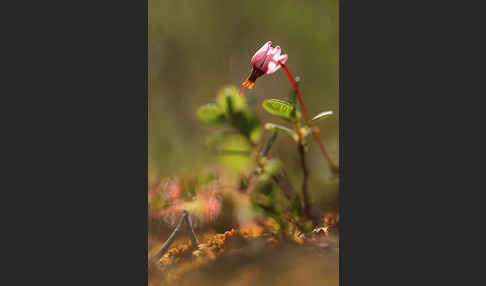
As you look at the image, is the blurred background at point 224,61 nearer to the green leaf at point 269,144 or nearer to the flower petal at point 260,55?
the green leaf at point 269,144

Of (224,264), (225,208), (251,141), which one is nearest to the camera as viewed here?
(224,264)

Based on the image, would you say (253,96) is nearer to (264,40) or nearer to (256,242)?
(264,40)

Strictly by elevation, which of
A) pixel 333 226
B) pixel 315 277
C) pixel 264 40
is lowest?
pixel 315 277

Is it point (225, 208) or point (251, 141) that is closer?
point (225, 208)

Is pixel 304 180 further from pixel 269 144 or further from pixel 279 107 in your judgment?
pixel 279 107

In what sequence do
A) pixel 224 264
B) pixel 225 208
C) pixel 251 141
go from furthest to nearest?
pixel 251 141 → pixel 225 208 → pixel 224 264

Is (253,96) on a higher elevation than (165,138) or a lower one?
higher

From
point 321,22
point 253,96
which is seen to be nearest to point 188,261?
point 253,96


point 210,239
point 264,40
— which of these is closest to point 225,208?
point 210,239
